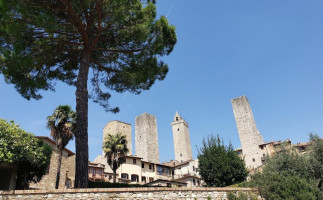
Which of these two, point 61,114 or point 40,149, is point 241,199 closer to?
point 40,149

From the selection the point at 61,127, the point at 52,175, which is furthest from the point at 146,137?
the point at 61,127

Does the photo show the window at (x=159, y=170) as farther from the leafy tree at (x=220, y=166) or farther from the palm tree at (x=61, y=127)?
the palm tree at (x=61, y=127)

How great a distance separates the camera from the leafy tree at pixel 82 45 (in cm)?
1105

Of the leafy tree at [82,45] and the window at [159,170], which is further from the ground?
the leafy tree at [82,45]

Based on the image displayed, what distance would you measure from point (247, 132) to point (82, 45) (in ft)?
152

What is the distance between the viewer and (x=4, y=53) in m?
12.4

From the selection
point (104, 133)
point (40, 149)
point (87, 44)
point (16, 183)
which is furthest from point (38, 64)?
point (104, 133)

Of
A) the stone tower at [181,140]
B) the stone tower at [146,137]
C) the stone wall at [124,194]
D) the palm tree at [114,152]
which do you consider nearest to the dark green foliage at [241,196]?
the stone wall at [124,194]

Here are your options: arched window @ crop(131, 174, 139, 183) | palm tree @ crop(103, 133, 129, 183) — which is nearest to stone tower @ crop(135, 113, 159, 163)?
arched window @ crop(131, 174, 139, 183)

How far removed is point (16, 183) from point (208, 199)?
11474 millimetres

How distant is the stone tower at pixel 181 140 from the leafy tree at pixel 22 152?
169 feet

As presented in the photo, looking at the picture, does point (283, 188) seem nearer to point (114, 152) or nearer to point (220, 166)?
point (220, 166)

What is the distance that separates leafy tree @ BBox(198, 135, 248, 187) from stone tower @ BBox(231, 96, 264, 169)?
29984 millimetres

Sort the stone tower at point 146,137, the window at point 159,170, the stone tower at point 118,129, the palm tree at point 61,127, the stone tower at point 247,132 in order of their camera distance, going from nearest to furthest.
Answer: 1. the palm tree at point 61,127
2. the window at point 159,170
3. the stone tower at point 247,132
4. the stone tower at point 118,129
5. the stone tower at point 146,137
